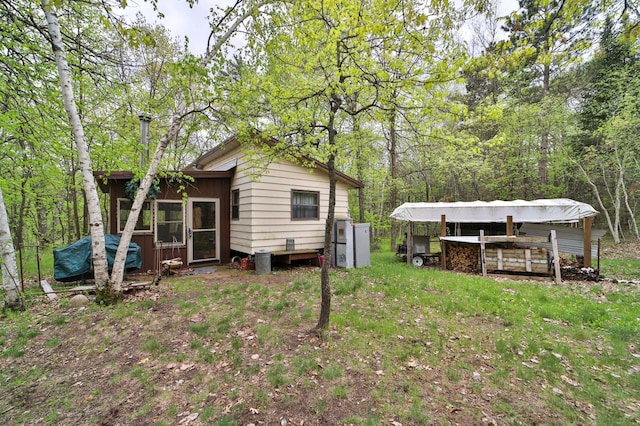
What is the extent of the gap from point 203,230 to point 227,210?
97cm

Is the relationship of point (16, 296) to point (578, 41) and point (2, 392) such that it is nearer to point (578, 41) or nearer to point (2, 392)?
point (2, 392)

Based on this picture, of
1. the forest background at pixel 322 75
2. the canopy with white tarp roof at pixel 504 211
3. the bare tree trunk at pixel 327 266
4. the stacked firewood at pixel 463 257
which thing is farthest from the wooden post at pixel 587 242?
the bare tree trunk at pixel 327 266

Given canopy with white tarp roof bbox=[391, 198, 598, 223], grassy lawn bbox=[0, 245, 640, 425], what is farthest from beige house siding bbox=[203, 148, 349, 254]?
canopy with white tarp roof bbox=[391, 198, 598, 223]

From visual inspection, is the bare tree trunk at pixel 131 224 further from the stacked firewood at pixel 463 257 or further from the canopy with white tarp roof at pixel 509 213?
the stacked firewood at pixel 463 257

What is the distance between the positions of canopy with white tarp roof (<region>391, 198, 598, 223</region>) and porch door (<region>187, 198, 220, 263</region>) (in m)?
6.31

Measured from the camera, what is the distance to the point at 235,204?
8461mm

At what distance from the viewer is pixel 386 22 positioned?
2.95 metres

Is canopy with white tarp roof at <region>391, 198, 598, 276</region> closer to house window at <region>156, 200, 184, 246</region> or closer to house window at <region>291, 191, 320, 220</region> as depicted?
house window at <region>291, 191, 320, 220</region>

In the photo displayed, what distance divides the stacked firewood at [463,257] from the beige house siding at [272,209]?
14.2ft

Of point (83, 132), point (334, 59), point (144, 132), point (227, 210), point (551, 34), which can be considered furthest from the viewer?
point (227, 210)

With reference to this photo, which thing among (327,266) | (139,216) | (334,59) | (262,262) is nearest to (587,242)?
(327,266)

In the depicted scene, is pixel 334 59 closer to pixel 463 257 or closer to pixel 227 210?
pixel 227 210

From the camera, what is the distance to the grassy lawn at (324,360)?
239cm

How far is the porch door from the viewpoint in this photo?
791 cm
